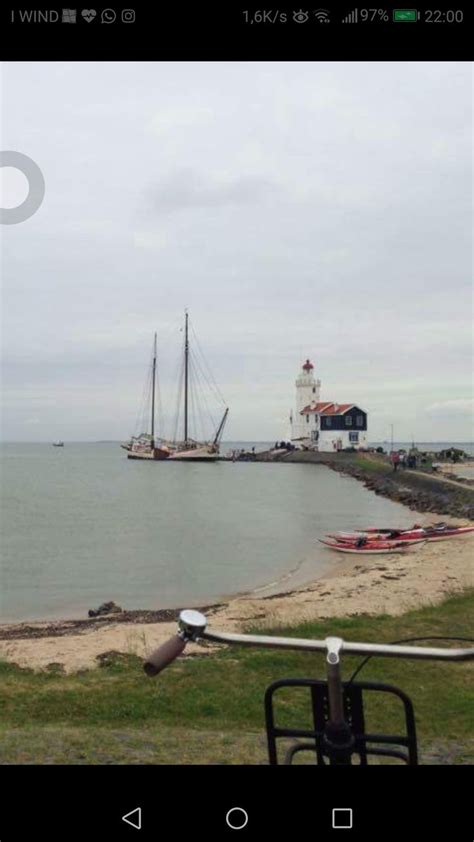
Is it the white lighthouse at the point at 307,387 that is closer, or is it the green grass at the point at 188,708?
the green grass at the point at 188,708

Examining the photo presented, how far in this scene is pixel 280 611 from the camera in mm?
11969

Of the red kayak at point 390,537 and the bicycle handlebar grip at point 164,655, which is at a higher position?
the bicycle handlebar grip at point 164,655
